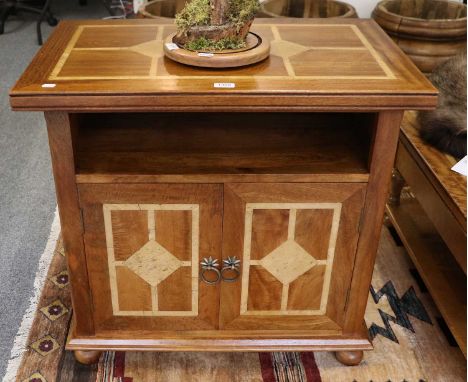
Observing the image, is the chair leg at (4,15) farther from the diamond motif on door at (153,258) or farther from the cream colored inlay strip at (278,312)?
the cream colored inlay strip at (278,312)

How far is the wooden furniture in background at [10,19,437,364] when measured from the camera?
102cm

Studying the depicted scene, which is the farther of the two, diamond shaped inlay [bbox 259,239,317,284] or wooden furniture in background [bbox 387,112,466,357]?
wooden furniture in background [bbox 387,112,466,357]

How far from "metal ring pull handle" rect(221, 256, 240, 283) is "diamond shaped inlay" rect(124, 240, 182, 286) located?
0.32 feet

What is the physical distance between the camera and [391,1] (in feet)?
7.12

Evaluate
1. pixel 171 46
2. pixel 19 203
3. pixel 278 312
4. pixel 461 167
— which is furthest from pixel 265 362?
pixel 19 203

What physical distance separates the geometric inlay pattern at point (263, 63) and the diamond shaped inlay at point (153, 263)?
364 millimetres

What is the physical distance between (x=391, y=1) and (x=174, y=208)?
1464 mm

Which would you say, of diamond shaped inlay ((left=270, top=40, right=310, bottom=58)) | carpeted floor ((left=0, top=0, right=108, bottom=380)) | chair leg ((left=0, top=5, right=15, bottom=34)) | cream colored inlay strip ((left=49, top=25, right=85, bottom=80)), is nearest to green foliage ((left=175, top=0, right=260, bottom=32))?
diamond shaped inlay ((left=270, top=40, right=310, bottom=58))

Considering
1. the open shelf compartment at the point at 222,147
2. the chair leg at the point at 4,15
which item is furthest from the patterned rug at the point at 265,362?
the chair leg at the point at 4,15

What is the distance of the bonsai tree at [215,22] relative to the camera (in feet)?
3.65

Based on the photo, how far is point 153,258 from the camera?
1.22 meters

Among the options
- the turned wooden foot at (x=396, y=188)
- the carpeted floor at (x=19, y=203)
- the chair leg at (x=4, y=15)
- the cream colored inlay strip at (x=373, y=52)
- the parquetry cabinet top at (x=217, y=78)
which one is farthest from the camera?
the chair leg at (x=4, y=15)

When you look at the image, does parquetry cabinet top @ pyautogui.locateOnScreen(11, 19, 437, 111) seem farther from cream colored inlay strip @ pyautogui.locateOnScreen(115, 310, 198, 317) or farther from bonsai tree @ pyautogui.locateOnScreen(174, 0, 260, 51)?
cream colored inlay strip @ pyautogui.locateOnScreen(115, 310, 198, 317)

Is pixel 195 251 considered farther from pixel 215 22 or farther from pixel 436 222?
pixel 436 222
